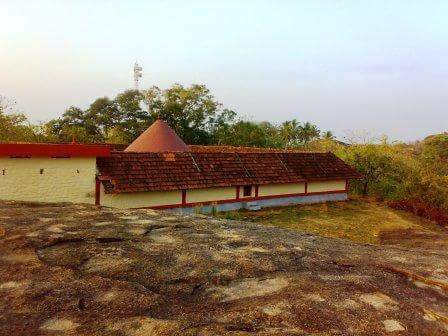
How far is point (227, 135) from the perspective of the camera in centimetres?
4144

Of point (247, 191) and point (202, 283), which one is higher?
point (202, 283)

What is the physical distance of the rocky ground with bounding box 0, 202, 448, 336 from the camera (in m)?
1.88

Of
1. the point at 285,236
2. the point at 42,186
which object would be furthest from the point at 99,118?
the point at 285,236

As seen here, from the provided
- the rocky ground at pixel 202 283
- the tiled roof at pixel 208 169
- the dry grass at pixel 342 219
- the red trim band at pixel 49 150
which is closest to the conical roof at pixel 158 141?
the tiled roof at pixel 208 169

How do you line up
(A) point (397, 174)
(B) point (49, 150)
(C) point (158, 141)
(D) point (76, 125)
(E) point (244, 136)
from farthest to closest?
(D) point (76, 125) → (E) point (244, 136) → (A) point (397, 174) → (C) point (158, 141) → (B) point (49, 150)

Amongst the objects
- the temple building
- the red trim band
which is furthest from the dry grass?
the red trim band

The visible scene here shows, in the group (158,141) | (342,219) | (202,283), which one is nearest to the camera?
(202,283)

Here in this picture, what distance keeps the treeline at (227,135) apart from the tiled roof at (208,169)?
3512 millimetres

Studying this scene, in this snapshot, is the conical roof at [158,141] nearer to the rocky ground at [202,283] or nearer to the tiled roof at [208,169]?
the tiled roof at [208,169]

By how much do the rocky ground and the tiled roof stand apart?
12.5 m

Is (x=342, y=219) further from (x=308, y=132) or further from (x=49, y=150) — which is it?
(x=308, y=132)

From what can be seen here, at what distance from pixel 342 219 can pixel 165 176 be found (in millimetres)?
8726

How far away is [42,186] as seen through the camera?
45.8 ft

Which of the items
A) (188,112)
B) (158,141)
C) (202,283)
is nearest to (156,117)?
(188,112)
